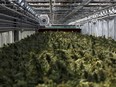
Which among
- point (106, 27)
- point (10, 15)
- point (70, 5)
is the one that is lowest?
point (106, 27)

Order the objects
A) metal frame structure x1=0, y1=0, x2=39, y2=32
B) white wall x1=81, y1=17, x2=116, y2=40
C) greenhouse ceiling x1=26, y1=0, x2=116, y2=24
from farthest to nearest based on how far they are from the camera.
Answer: white wall x1=81, y1=17, x2=116, y2=40, greenhouse ceiling x1=26, y1=0, x2=116, y2=24, metal frame structure x1=0, y1=0, x2=39, y2=32

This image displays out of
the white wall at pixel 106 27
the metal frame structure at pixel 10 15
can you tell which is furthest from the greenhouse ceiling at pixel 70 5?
the metal frame structure at pixel 10 15

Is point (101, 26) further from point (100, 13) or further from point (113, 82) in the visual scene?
point (113, 82)

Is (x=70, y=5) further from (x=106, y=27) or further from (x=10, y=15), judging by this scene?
(x=10, y=15)

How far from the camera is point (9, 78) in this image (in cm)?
364

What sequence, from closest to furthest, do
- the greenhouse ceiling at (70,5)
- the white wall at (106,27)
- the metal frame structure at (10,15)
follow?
the metal frame structure at (10,15) → the greenhouse ceiling at (70,5) → the white wall at (106,27)

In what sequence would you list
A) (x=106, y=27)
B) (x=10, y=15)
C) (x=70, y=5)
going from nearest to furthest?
1. (x=10, y=15)
2. (x=70, y=5)
3. (x=106, y=27)

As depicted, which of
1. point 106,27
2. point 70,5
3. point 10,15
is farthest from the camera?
point 106,27

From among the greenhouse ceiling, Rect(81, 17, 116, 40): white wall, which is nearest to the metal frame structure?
the greenhouse ceiling

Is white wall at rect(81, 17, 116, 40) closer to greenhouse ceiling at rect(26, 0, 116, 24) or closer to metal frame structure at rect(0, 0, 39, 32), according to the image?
greenhouse ceiling at rect(26, 0, 116, 24)

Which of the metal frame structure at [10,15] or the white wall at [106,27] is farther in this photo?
the white wall at [106,27]

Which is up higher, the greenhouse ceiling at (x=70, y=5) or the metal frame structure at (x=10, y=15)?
the greenhouse ceiling at (x=70, y=5)

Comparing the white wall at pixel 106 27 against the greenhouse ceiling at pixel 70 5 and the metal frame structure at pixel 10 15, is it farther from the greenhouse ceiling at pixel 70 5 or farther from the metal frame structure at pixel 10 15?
the metal frame structure at pixel 10 15

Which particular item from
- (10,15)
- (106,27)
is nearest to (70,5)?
(106,27)
